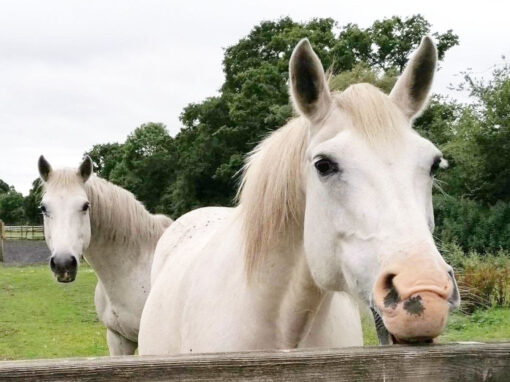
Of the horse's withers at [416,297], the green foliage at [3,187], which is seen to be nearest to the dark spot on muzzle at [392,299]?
the horse's withers at [416,297]

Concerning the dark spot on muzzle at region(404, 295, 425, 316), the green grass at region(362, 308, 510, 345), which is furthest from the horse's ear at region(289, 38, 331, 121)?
the green grass at region(362, 308, 510, 345)

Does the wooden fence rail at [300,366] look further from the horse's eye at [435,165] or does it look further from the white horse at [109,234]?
the white horse at [109,234]

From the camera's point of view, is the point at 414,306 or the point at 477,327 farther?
the point at 477,327

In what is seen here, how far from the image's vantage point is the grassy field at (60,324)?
8852mm

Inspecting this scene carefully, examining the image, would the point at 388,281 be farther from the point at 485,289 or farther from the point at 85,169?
the point at 485,289

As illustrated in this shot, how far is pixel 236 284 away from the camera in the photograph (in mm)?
2615

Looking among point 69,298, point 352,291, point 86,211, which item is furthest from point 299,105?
point 69,298

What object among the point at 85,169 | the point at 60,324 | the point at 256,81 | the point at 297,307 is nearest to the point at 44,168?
the point at 85,169

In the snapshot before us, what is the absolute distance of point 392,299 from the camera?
1657 mm

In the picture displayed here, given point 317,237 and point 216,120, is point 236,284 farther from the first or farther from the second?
point 216,120

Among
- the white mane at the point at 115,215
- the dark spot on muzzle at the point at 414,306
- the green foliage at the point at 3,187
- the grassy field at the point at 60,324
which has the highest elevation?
the green foliage at the point at 3,187

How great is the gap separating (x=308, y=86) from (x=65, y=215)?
414cm

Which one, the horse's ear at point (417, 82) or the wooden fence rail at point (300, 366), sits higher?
the horse's ear at point (417, 82)

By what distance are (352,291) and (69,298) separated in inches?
578
